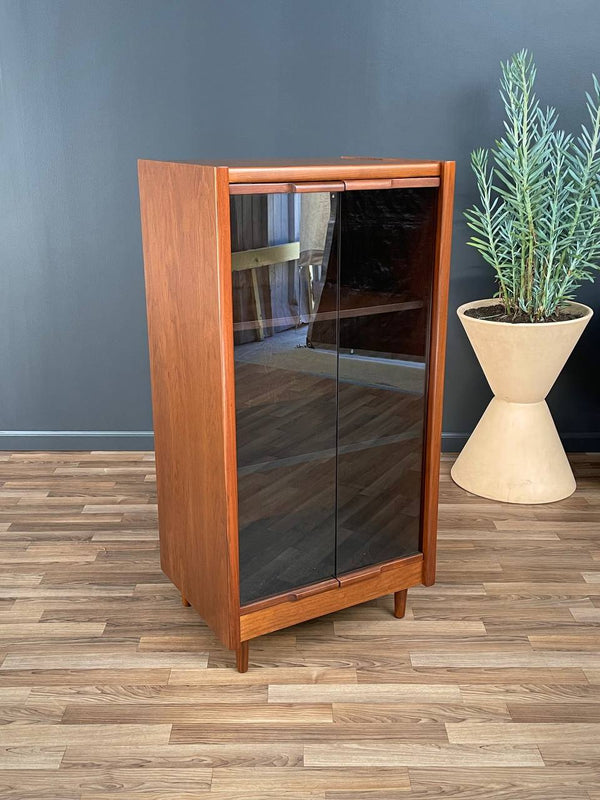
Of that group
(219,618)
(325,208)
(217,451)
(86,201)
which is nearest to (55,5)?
(86,201)

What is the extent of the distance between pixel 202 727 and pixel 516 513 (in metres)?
1.31

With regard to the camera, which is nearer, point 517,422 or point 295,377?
point 295,377

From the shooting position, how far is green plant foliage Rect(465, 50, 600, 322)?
2395 mm

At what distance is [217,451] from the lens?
1629 millimetres

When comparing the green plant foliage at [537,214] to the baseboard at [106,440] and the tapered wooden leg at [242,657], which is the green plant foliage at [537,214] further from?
the tapered wooden leg at [242,657]

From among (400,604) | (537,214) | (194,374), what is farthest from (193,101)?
(400,604)

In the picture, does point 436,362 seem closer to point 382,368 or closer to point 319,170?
point 382,368

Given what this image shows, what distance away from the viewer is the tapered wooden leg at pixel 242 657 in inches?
69.3

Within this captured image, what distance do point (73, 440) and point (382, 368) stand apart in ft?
5.37

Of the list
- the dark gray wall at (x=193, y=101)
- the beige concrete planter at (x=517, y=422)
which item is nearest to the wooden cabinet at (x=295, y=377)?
the beige concrete planter at (x=517, y=422)

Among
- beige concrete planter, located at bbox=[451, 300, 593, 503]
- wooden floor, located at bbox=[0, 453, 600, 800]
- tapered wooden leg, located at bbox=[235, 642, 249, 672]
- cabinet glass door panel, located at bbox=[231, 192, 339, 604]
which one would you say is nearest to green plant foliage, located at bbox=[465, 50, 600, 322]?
beige concrete planter, located at bbox=[451, 300, 593, 503]

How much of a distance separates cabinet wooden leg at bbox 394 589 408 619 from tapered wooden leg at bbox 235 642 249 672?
Answer: 1.34 ft

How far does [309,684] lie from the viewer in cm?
175

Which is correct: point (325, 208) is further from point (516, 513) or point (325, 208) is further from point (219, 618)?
point (516, 513)
